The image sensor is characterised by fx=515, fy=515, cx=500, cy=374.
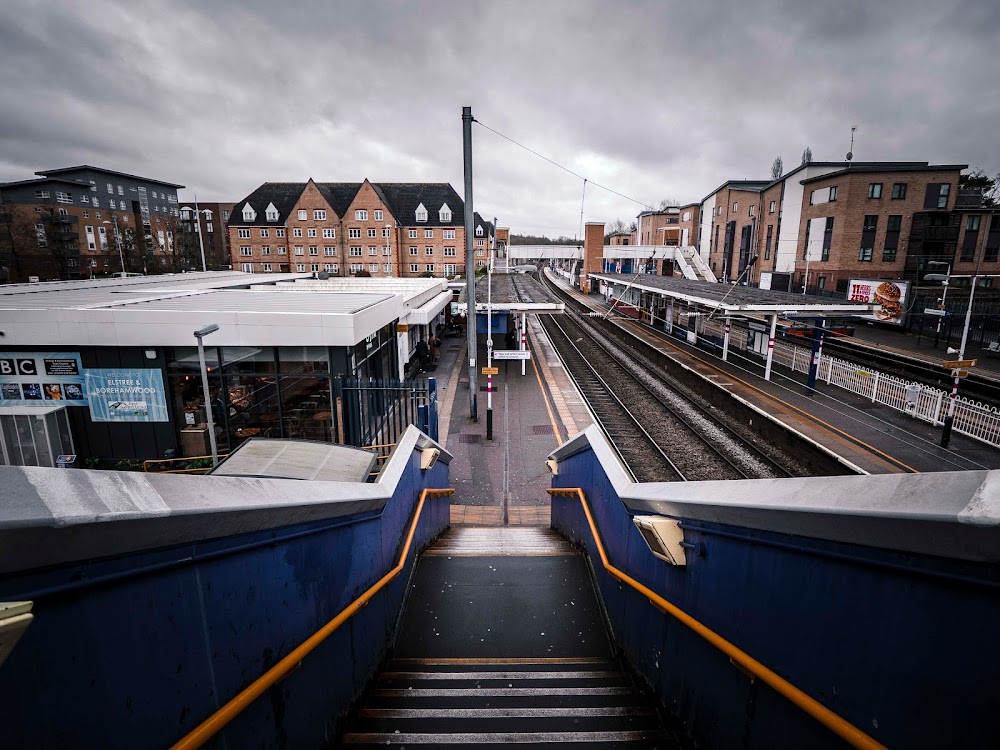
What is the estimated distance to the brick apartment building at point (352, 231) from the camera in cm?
5925

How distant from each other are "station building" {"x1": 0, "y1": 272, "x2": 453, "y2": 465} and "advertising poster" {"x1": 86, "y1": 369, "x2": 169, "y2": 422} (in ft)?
0.07

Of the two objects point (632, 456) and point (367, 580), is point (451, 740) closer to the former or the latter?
point (367, 580)

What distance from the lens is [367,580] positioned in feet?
13.4

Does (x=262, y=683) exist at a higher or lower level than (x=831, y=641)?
lower

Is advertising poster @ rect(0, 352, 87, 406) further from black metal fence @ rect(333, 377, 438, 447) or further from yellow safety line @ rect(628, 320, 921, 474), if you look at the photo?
yellow safety line @ rect(628, 320, 921, 474)

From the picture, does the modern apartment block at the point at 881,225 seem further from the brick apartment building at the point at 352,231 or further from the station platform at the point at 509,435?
the brick apartment building at the point at 352,231

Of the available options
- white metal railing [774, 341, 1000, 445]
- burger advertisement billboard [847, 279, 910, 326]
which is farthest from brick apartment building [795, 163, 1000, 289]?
white metal railing [774, 341, 1000, 445]

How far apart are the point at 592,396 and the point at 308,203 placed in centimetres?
5141

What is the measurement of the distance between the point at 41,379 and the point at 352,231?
51449mm

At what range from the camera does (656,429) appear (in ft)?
51.8

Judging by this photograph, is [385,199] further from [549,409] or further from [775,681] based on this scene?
[775,681]

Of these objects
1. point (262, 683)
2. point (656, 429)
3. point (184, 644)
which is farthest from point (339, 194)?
point (184, 644)

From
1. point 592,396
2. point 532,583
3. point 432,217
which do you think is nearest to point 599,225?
point 432,217

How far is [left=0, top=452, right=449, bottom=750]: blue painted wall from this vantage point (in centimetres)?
148
